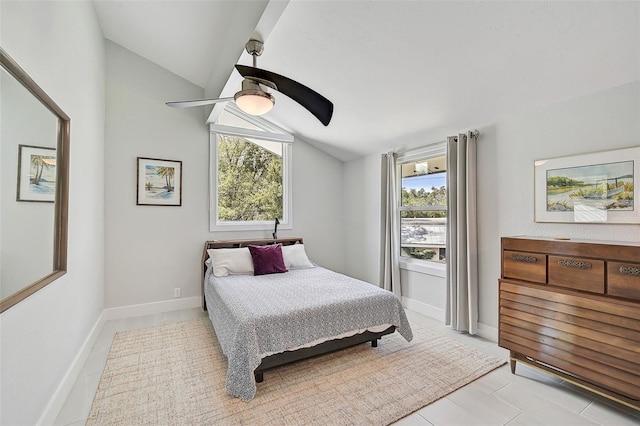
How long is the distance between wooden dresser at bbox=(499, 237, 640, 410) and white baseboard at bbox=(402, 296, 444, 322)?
108 cm

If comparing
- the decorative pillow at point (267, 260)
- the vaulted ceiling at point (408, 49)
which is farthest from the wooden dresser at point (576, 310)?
the decorative pillow at point (267, 260)

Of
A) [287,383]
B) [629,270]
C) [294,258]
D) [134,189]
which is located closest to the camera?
[629,270]

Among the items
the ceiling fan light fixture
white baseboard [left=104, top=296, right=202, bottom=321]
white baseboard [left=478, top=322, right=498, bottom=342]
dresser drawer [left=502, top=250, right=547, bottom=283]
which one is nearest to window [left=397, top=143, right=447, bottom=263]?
white baseboard [left=478, top=322, right=498, bottom=342]

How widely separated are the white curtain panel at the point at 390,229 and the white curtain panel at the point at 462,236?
0.88m

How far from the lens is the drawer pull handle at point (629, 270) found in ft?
5.91

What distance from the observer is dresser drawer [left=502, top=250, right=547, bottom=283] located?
2.24 meters

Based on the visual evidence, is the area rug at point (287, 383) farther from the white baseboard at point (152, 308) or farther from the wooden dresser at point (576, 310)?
the white baseboard at point (152, 308)

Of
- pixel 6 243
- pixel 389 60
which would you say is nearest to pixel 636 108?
pixel 389 60

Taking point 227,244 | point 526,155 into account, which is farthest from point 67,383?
point 526,155

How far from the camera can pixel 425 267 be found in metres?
3.75

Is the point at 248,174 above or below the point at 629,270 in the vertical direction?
above

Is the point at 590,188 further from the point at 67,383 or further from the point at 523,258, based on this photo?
the point at 67,383

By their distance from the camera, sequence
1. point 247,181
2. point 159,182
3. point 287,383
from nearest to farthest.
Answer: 1. point 287,383
2. point 159,182
3. point 247,181

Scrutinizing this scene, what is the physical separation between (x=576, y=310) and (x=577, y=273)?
0.84ft
